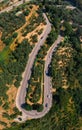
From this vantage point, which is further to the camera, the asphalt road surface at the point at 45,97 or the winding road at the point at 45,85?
the winding road at the point at 45,85

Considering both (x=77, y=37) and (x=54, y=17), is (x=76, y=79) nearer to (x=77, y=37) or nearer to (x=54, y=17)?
(x=77, y=37)

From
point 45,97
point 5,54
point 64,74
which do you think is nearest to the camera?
point 45,97

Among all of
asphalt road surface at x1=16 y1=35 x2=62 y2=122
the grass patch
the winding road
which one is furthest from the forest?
the grass patch


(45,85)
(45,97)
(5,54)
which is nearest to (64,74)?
(45,85)

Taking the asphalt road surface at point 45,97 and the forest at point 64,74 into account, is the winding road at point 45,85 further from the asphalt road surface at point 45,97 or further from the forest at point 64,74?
the forest at point 64,74

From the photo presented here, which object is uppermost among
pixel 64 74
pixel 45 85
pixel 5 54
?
pixel 5 54

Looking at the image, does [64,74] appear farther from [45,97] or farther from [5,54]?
[5,54]

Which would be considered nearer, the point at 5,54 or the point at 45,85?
the point at 45,85

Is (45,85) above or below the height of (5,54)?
below

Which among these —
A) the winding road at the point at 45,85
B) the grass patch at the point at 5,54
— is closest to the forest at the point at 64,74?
the winding road at the point at 45,85

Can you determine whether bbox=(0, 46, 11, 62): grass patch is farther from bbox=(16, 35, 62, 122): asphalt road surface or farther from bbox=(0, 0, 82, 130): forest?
bbox=(16, 35, 62, 122): asphalt road surface

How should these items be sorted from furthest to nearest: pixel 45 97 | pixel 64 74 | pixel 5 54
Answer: pixel 5 54, pixel 64 74, pixel 45 97

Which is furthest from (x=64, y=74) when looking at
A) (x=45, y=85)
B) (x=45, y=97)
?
(x=45, y=97)
